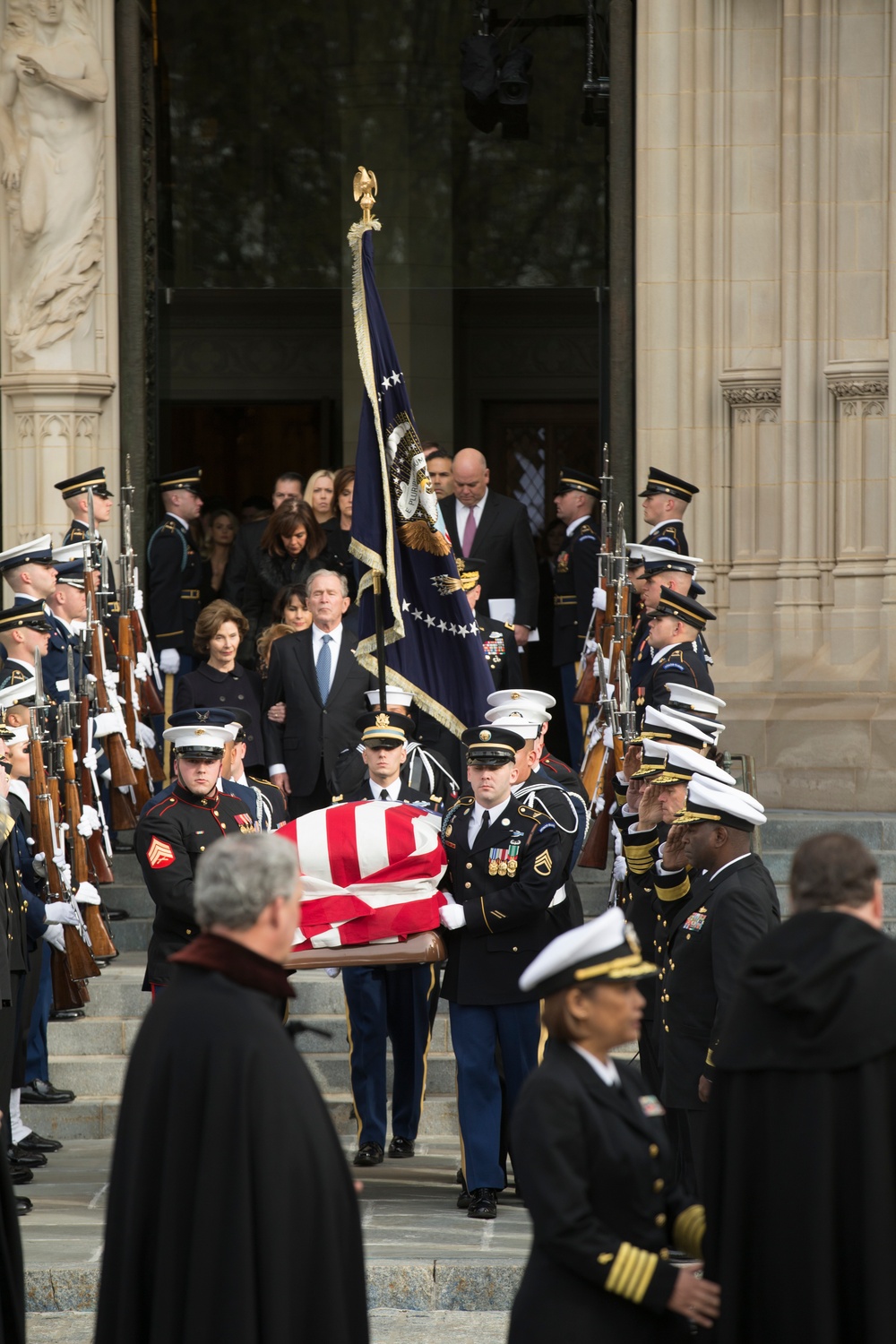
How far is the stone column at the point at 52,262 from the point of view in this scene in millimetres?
12391

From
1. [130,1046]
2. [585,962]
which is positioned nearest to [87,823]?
[130,1046]

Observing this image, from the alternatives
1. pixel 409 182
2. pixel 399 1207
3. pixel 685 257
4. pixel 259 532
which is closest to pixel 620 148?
pixel 685 257

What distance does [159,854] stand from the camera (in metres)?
7.44

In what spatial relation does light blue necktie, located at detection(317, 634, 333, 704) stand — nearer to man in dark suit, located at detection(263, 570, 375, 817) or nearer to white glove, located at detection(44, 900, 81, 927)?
man in dark suit, located at detection(263, 570, 375, 817)

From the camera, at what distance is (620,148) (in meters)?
12.5

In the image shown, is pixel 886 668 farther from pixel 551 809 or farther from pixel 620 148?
pixel 551 809

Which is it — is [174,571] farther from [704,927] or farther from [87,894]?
[704,927]

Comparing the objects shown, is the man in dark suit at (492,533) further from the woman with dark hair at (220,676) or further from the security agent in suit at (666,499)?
the woman with dark hair at (220,676)

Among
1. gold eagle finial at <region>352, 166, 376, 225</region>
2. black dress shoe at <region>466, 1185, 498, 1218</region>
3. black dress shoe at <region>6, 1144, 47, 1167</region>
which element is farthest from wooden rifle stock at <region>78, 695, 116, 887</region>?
gold eagle finial at <region>352, 166, 376, 225</region>

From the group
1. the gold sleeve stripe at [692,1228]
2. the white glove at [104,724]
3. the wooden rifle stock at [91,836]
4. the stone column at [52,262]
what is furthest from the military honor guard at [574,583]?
the gold sleeve stripe at [692,1228]

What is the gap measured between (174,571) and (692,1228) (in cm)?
835

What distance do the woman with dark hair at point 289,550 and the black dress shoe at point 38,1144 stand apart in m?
3.57

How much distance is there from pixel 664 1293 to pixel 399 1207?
11.9ft

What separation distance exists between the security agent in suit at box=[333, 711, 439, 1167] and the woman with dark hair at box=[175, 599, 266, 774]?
6.58 feet
